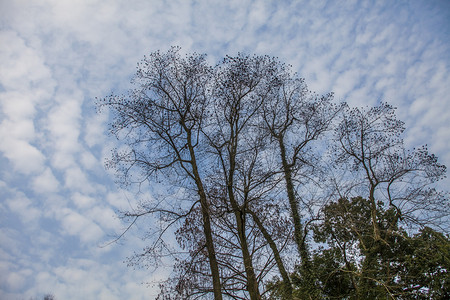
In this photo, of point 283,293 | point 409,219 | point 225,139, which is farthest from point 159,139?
point 409,219

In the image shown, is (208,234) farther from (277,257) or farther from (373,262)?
(373,262)

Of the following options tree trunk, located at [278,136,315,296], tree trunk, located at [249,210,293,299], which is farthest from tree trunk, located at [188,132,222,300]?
tree trunk, located at [278,136,315,296]

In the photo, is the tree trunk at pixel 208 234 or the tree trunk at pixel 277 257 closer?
the tree trunk at pixel 208 234

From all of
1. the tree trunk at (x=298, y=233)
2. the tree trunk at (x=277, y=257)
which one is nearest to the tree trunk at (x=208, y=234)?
the tree trunk at (x=277, y=257)

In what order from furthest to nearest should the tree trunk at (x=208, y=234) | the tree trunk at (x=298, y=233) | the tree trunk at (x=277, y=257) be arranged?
the tree trunk at (x=298, y=233), the tree trunk at (x=277, y=257), the tree trunk at (x=208, y=234)

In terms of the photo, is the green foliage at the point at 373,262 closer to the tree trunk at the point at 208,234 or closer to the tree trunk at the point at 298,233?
the tree trunk at the point at 298,233

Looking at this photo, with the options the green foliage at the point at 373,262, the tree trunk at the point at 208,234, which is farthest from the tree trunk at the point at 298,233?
the tree trunk at the point at 208,234

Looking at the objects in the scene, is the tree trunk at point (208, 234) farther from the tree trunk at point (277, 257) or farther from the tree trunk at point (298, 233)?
the tree trunk at point (298, 233)

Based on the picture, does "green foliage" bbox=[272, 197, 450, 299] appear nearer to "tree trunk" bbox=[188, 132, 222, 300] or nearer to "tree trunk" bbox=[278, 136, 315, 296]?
"tree trunk" bbox=[278, 136, 315, 296]

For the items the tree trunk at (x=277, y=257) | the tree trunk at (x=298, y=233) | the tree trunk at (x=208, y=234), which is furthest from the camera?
the tree trunk at (x=298, y=233)

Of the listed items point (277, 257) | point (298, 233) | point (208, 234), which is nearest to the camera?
point (208, 234)

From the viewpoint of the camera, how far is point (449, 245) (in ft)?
26.0

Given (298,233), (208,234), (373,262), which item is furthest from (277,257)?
(373,262)

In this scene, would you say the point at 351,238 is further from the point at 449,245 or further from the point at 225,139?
the point at 225,139
